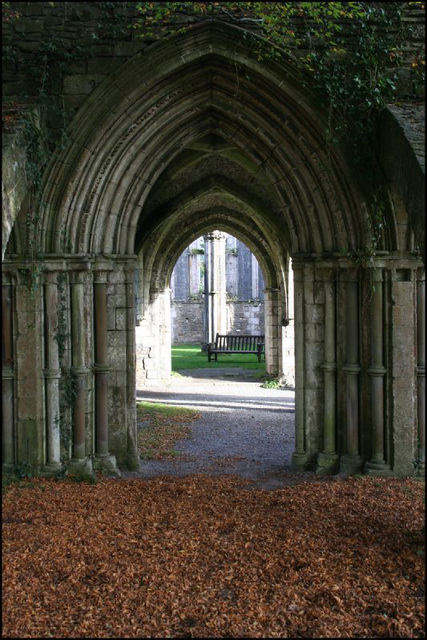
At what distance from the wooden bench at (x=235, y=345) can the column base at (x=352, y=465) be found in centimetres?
1341

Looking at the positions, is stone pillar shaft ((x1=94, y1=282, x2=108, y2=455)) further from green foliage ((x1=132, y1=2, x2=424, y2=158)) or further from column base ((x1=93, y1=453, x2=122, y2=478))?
green foliage ((x1=132, y1=2, x2=424, y2=158))

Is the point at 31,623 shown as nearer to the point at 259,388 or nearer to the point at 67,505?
the point at 67,505

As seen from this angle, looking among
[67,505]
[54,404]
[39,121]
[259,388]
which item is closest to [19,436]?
[54,404]

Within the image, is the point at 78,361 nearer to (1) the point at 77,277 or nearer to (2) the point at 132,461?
(1) the point at 77,277

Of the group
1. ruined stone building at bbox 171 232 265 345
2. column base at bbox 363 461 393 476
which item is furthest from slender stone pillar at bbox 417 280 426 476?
ruined stone building at bbox 171 232 265 345

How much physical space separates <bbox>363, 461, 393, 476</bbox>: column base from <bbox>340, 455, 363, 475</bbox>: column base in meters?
0.11

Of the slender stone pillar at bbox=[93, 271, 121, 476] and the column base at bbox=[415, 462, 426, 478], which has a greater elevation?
the slender stone pillar at bbox=[93, 271, 121, 476]

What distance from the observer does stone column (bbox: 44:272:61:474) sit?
618 cm

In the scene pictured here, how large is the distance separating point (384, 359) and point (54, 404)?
3.31 meters

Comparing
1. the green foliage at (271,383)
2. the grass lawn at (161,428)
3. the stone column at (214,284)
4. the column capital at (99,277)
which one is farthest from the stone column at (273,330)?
the stone column at (214,284)

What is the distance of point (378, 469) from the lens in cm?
622

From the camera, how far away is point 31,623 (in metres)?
3.31

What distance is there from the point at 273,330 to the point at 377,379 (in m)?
9.24

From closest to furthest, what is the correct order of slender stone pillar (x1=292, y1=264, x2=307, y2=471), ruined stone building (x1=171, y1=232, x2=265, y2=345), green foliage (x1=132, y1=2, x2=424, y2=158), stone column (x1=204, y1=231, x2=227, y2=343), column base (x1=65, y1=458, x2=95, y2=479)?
green foliage (x1=132, y1=2, x2=424, y2=158), column base (x1=65, y1=458, x2=95, y2=479), slender stone pillar (x1=292, y1=264, x2=307, y2=471), stone column (x1=204, y1=231, x2=227, y2=343), ruined stone building (x1=171, y1=232, x2=265, y2=345)
